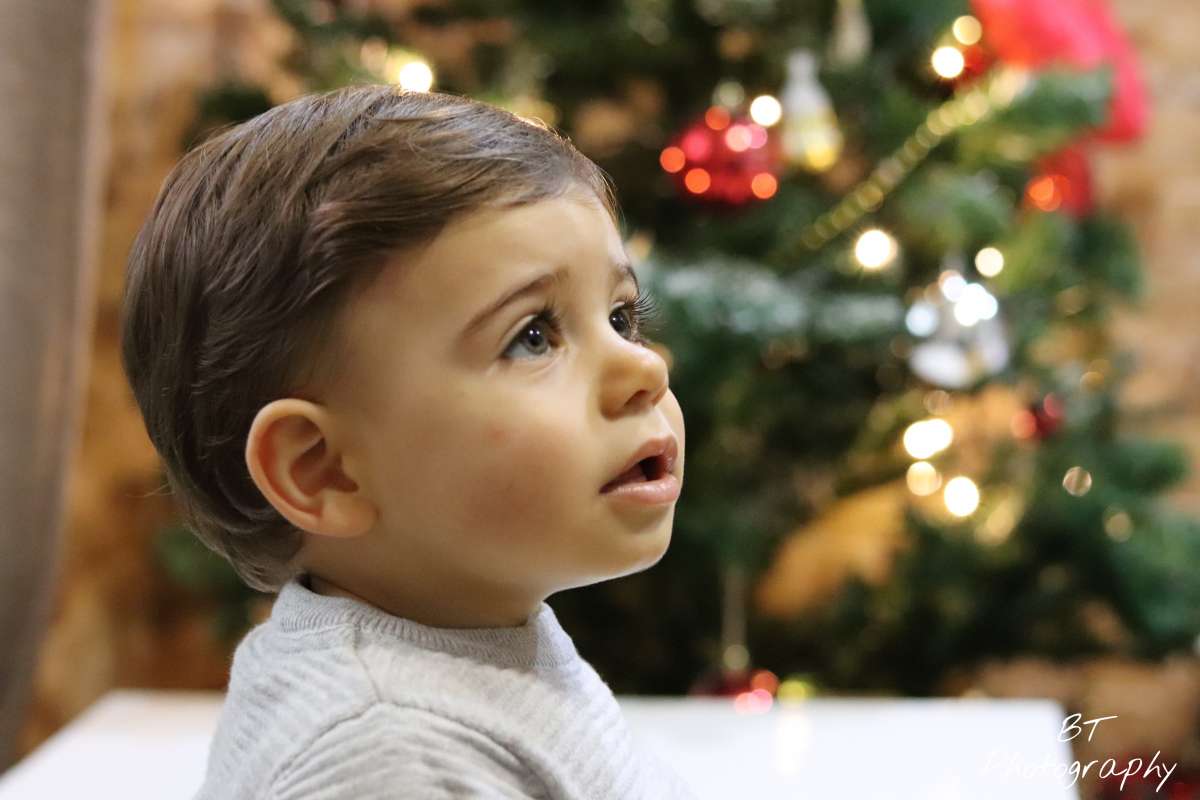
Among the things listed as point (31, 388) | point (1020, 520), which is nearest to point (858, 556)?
point (1020, 520)

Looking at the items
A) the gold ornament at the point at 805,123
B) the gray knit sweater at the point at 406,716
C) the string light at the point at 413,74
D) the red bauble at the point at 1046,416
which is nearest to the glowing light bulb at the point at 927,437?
the red bauble at the point at 1046,416

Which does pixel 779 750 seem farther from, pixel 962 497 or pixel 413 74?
pixel 413 74

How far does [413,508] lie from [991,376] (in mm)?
818

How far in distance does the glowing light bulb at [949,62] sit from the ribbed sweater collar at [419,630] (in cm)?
83

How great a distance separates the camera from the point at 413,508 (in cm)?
58

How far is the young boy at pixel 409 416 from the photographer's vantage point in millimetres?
557

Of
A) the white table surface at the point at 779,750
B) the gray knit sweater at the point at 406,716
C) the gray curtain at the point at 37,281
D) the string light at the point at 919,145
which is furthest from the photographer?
the string light at the point at 919,145

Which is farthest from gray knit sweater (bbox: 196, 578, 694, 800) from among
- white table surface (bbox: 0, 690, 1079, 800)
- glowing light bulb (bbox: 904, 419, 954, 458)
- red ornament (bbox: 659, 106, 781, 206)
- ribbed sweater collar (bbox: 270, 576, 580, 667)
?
glowing light bulb (bbox: 904, 419, 954, 458)

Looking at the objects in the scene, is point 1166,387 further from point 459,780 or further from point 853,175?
point 459,780

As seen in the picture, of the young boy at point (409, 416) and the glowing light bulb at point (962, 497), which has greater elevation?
the young boy at point (409, 416)

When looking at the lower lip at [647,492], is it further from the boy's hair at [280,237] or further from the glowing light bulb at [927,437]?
the glowing light bulb at [927,437]

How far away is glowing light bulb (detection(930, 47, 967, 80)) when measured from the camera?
127cm

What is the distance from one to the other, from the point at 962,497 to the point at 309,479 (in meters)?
0.92

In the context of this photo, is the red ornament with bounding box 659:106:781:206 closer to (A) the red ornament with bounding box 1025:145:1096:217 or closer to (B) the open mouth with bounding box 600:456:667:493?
(A) the red ornament with bounding box 1025:145:1096:217
